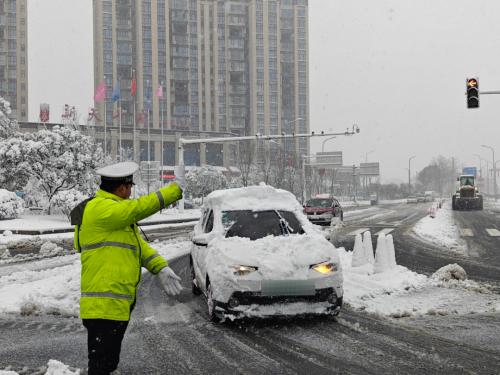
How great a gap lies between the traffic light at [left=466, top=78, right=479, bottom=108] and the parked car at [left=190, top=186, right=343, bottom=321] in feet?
49.4

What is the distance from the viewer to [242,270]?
593 cm

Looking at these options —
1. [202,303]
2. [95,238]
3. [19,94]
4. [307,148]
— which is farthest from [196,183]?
[307,148]

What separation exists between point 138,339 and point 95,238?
284 centimetres

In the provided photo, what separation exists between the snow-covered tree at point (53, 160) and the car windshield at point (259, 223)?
80.5 ft

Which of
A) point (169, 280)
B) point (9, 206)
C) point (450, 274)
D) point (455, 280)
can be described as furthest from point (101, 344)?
Answer: point (9, 206)

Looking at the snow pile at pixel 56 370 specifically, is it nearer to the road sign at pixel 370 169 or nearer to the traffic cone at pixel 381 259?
the traffic cone at pixel 381 259

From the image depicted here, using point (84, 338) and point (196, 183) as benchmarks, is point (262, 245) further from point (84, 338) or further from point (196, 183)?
point (196, 183)

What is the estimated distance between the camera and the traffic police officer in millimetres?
3074

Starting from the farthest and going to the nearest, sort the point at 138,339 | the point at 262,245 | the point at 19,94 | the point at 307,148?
the point at 307,148 → the point at 19,94 → the point at 262,245 → the point at 138,339

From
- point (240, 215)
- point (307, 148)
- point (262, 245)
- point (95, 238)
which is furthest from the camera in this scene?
point (307, 148)

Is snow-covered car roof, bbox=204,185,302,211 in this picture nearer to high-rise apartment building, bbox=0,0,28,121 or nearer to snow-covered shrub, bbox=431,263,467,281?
snow-covered shrub, bbox=431,263,467,281

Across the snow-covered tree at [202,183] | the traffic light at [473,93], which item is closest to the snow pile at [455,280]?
the traffic light at [473,93]

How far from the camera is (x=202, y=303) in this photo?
7.59 meters

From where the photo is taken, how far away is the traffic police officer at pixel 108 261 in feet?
10.1
